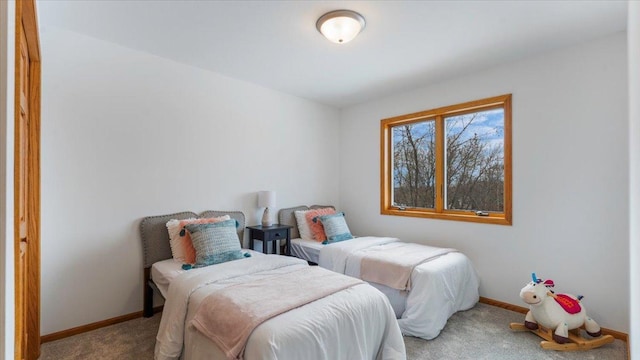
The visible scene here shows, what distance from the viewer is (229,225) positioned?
9.60ft

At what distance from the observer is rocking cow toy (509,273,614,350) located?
231 centimetres

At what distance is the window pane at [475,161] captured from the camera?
10.8 ft

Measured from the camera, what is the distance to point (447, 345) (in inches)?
93.4

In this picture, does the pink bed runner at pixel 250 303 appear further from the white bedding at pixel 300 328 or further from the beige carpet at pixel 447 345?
the beige carpet at pixel 447 345

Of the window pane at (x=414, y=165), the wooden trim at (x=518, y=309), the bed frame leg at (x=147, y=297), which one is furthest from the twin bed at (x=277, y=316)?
the window pane at (x=414, y=165)

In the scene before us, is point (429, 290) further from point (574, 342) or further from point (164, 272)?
point (164, 272)

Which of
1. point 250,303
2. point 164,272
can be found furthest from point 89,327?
point 250,303

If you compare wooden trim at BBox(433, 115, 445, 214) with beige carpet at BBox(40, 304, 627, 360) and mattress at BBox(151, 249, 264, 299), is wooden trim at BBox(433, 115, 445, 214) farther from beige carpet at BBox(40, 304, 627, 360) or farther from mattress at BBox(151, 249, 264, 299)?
mattress at BBox(151, 249, 264, 299)

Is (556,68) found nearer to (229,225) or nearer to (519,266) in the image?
(519,266)

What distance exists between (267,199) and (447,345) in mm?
2298

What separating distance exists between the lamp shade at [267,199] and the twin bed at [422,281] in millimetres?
646

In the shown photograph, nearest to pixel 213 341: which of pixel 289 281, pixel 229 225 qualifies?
pixel 289 281

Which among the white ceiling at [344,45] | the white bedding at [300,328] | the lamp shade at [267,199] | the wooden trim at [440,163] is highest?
the white ceiling at [344,45]

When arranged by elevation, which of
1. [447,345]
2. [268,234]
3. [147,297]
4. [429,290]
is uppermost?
[268,234]
